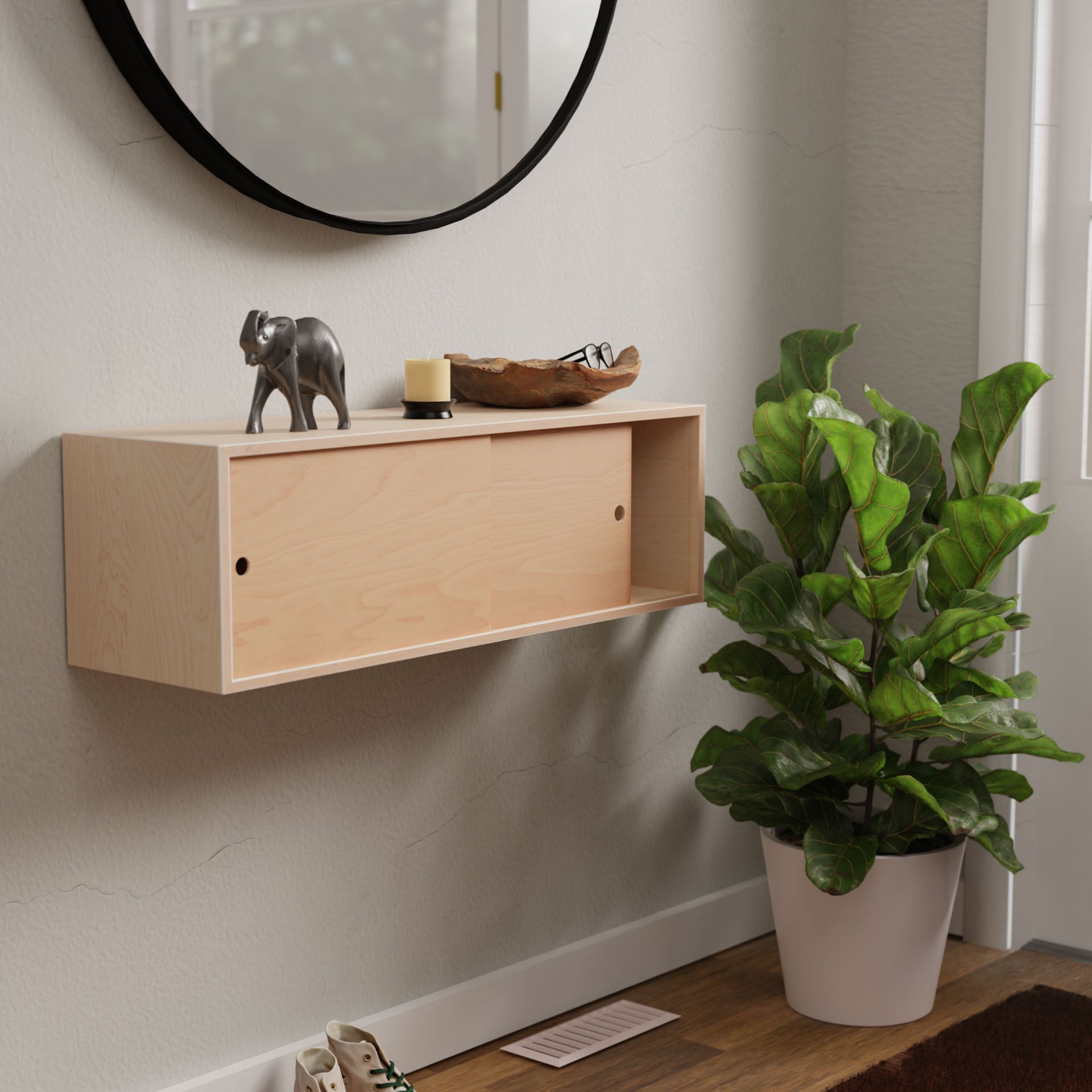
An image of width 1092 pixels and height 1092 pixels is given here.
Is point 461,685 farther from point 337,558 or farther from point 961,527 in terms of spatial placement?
point 961,527

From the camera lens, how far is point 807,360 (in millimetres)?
2098

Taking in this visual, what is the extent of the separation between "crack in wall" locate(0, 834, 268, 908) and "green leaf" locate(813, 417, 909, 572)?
0.85 m

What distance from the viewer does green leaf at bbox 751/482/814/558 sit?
2004 mm

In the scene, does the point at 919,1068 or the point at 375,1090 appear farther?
the point at 919,1068

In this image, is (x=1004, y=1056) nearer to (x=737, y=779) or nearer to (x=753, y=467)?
(x=737, y=779)

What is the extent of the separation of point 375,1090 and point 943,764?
1101 mm

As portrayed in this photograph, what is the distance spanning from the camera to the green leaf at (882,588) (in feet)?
6.05

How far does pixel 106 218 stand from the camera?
1573mm

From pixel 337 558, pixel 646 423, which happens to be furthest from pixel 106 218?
pixel 646 423

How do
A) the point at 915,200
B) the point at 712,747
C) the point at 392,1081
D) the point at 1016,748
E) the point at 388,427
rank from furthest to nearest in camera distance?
the point at 915,200
the point at 712,747
the point at 1016,748
the point at 392,1081
the point at 388,427

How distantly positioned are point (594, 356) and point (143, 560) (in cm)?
82

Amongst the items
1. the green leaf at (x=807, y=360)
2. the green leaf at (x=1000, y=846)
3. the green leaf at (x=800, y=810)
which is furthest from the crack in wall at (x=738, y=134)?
the green leaf at (x=1000, y=846)

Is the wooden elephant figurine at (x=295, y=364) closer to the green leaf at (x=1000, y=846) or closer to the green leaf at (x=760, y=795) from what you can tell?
the green leaf at (x=760, y=795)

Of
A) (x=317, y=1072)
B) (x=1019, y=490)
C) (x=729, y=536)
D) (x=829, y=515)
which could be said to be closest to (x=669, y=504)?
(x=729, y=536)
